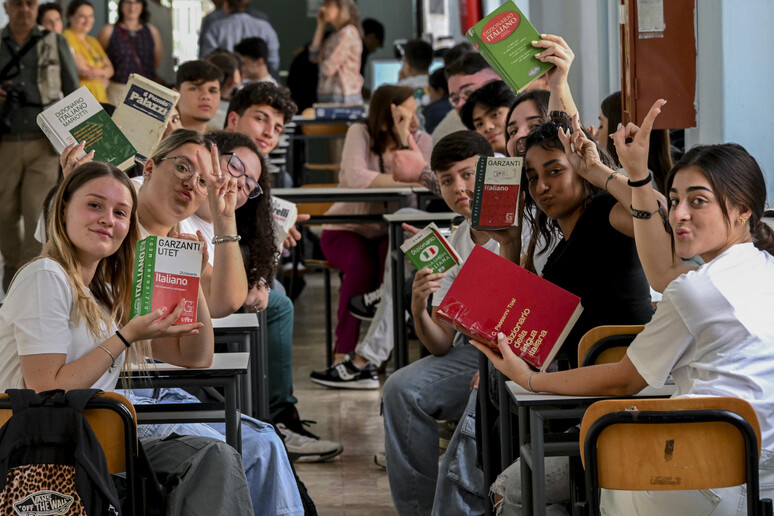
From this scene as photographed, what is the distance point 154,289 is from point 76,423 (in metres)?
0.37

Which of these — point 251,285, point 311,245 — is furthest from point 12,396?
point 311,245

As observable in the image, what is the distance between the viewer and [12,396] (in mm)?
2025

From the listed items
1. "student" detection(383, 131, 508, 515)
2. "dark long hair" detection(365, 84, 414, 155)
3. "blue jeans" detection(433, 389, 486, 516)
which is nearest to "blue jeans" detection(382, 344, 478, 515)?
"student" detection(383, 131, 508, 515)

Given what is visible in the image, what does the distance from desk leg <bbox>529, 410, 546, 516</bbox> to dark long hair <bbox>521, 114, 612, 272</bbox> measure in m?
0.79

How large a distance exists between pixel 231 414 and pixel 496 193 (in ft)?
3.01

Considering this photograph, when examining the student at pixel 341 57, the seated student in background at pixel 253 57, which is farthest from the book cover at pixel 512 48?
the student at pixel 341 57

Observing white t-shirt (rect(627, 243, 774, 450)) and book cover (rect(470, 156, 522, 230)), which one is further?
book cover (rect(470, 156, 522, 230))

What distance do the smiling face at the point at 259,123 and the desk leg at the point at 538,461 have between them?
275 cm

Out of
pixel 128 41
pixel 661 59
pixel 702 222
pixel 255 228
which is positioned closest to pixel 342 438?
pixel 255 228

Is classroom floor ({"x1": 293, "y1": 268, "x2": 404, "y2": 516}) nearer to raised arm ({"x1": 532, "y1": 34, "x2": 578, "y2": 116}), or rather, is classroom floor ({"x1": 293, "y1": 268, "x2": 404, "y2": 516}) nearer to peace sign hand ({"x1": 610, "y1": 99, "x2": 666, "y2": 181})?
raised arm ({"x1": 532, "y1": 34, "x2": 578, "y2": 116})

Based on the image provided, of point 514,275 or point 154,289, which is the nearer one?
point 154,289

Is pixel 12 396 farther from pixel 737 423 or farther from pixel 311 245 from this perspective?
pixel 311 245

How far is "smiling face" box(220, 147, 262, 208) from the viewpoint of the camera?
3.55m

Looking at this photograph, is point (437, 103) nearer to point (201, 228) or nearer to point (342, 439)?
point (342, 439)
